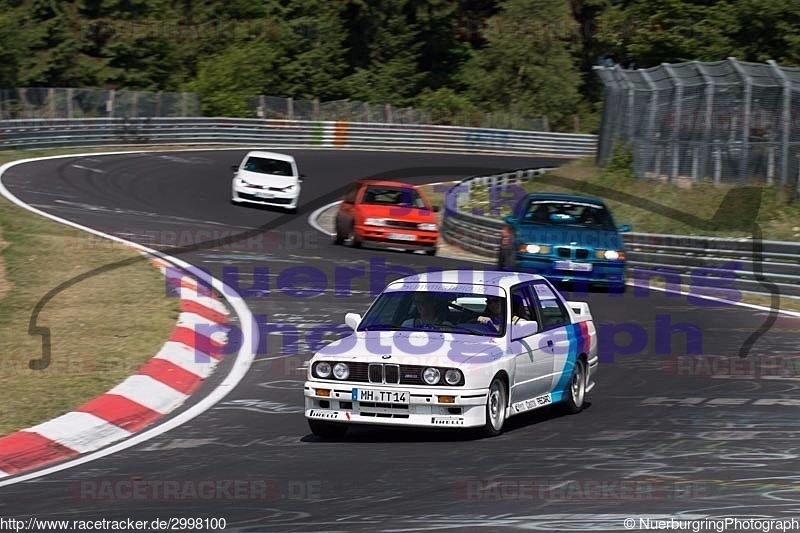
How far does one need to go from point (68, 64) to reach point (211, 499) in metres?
57.2

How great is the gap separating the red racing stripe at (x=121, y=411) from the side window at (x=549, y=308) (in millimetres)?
3353

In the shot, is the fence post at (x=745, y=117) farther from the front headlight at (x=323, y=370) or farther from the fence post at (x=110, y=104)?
the fence post at (x=110, y=104)

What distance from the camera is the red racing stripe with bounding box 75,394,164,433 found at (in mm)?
10727

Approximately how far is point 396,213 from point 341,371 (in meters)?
16.7

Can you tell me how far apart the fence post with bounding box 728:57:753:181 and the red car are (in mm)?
7361

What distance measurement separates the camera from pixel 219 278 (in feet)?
62.7

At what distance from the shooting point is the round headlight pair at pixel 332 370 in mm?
10062

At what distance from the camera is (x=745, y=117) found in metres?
29.0

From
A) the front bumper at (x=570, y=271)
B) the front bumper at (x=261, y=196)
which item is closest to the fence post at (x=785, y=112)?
the front bumper at (x=570, y=271)

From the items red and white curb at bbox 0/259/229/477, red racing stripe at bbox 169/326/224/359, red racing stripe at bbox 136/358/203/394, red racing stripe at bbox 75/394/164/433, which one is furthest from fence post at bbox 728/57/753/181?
red racing stripe at bbox 75/394/164/433

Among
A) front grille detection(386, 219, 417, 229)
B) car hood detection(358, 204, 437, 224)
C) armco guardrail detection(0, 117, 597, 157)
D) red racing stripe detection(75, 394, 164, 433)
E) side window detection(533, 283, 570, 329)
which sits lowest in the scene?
armco guardrail detection(0, 117, 597, 157)

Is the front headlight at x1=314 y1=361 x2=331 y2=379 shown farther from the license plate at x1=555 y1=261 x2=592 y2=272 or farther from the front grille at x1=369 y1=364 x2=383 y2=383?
the license plate at x1=555 y1=261 x2=592 y2=272

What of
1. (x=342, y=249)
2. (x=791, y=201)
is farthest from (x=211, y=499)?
(x=791, y=201)

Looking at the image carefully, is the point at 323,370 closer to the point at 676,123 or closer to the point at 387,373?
the point at 387,373
